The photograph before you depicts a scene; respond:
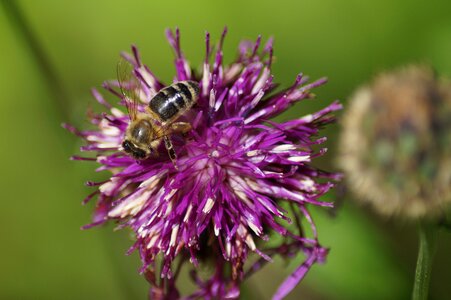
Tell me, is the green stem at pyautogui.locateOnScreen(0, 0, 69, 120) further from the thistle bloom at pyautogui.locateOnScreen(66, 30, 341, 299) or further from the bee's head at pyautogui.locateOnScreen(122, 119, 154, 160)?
the bee's head at pyautogui.locateOnScreen(122, 119, 154, 160)

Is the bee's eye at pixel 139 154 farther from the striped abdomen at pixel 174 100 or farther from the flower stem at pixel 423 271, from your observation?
the flower stem at pixel 423 271

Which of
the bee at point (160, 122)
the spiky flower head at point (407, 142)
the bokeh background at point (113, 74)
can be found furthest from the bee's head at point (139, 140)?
the bokeh background at point (113, 74)

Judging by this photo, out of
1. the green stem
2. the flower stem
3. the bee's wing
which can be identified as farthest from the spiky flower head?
the green stem

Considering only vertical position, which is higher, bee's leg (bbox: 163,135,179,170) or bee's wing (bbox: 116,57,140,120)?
bee's wing (bbox: 116,57,140,120)

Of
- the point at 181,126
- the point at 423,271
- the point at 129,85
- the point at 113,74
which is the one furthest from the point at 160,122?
the point at 113,74

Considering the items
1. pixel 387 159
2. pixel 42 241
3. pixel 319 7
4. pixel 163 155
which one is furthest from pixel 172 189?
pixel 319 7
